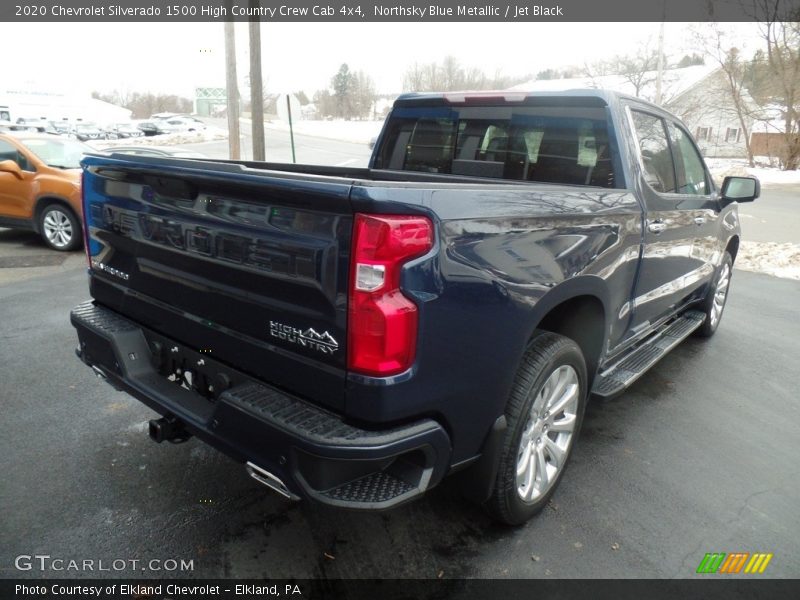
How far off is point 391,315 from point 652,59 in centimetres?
4281

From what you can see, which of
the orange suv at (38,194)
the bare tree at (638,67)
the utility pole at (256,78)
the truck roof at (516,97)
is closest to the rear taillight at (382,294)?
the truck roof at (516,97)

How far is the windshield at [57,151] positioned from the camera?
28.0 ft

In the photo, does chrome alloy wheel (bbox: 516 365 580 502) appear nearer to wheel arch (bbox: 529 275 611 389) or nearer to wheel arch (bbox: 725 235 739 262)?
wheel arch (bbox: 529 275 611 389)

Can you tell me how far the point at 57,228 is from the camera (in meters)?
8.30

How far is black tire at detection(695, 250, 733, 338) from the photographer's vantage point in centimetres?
518

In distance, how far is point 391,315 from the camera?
179 cm

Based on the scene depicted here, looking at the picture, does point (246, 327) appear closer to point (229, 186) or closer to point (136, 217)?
point (229, 186)

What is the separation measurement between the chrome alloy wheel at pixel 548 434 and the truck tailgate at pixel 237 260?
41.4 inches

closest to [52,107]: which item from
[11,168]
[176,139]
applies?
[176,139]

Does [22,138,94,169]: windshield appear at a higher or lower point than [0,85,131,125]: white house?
lower

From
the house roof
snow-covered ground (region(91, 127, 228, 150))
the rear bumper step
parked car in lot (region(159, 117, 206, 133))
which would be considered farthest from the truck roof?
parked car in lot (region(159, 117, 206, 133))

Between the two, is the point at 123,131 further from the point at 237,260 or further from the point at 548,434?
the point at 548,434

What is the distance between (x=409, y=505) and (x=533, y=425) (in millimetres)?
768

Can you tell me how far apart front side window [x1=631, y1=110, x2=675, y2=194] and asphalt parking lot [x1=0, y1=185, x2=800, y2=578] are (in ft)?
5.15
